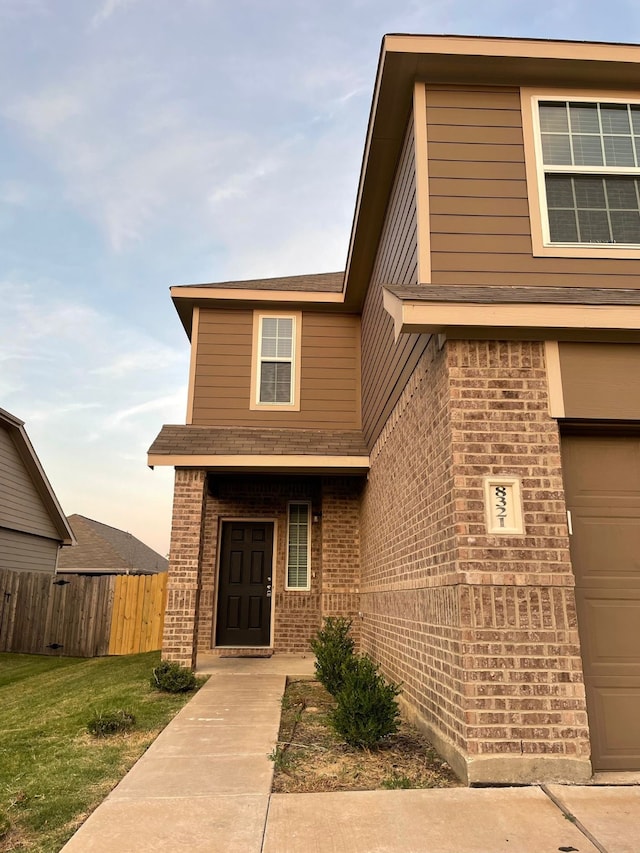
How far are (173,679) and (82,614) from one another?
5.46 metres

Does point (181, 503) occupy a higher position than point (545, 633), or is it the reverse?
point (181, 503)

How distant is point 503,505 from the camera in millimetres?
3799

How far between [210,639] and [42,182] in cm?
1214

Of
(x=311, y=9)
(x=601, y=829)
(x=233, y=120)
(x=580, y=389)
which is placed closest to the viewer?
(x=601, y=829)

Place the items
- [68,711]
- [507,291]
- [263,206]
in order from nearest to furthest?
[507,291]
[68,711]
[263,206]

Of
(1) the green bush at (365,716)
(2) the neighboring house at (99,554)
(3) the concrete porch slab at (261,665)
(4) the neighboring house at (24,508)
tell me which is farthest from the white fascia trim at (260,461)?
(2) the neighboring house at (99,554)

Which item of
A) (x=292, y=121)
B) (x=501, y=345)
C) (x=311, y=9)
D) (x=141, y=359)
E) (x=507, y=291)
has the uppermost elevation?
(x=292, y=121)

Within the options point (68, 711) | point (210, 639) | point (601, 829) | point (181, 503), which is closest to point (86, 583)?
point (210, 639)

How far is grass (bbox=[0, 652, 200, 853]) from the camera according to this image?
3.00 m

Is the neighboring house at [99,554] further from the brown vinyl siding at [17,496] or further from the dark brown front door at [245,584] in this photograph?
the dark brown front door at [245,584]

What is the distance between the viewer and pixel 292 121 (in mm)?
12273

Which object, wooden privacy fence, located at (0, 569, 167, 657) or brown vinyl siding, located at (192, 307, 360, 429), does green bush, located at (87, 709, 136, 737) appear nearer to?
brown vinyl siding, located at (192, 307, 360, 429)

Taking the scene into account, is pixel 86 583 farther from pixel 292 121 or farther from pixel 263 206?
pixel 292 121

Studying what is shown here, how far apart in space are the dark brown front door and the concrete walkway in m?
5.48
